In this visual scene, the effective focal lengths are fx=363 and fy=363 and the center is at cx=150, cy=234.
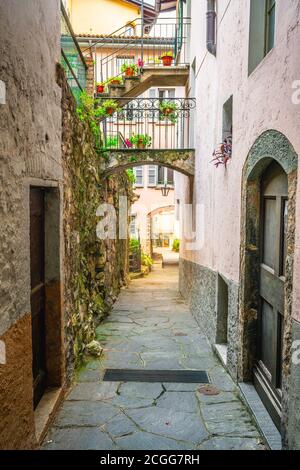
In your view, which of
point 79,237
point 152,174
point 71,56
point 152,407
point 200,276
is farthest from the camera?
point 152,174

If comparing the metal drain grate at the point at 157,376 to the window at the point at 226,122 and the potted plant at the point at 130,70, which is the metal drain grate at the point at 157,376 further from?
the potted plant at the point at 130,70

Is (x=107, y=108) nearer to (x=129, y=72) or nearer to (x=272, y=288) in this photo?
(x=129, y=72)

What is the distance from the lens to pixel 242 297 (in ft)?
15.0

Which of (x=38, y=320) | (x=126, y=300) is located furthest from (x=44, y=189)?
(x=126, y=300)

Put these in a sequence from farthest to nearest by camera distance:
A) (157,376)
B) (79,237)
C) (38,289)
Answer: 1. (79,237)
2. (157,376)
3. (38,289)

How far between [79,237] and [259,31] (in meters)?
3.74

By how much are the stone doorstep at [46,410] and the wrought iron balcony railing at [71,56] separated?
439cm

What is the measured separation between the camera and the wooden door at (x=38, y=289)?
3799 millimetres

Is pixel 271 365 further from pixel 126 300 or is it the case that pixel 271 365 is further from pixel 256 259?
pixel 126 300

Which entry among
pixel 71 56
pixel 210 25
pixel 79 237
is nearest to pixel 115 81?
pixel 210 25

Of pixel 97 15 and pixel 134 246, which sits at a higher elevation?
pixel 97 15

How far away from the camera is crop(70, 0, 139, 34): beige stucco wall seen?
17.5m

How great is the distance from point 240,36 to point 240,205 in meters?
2.22

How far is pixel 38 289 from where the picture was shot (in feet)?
13.0
